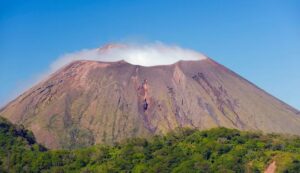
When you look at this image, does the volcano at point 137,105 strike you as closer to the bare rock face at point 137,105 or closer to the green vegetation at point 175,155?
the bare rock face at point 137,105

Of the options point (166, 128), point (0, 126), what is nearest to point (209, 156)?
point (0, 126)

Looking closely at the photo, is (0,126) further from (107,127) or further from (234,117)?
(234,117)

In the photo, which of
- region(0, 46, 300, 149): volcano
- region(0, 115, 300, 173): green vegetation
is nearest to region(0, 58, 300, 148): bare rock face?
region(0, 46, 300, 149): volcano

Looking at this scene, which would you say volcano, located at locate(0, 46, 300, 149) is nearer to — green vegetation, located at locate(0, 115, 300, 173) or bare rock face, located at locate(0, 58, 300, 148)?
bare rock face, located at locate(0, 58, 300, 148)

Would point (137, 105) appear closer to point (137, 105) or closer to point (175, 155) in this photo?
point (137, 105)

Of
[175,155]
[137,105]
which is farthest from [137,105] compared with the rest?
[175,155]

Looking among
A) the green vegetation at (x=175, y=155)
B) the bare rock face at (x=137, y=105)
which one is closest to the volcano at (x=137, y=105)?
the bare rock face at (x=137, y=105)

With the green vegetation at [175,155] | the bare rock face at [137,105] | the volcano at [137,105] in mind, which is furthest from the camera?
the bare rock face at [137,105]
